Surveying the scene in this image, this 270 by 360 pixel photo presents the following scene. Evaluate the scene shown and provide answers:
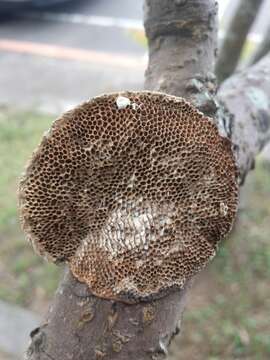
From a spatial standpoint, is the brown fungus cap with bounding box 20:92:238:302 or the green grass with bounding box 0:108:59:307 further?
the green grass with bounding box 0:108:59:307

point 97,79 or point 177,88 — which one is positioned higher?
point 177,88

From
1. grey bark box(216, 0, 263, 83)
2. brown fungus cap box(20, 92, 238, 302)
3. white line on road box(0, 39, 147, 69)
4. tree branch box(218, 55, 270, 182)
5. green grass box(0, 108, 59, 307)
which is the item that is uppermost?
brown fungus cap box(20, 92, 238, 302)

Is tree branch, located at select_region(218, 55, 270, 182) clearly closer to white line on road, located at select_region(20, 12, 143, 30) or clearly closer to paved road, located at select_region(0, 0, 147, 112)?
paved road, located at select_region(0, 0, 147, 112)

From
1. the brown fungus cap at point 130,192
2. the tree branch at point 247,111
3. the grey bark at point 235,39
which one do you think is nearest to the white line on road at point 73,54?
the grey bark at point 235,39

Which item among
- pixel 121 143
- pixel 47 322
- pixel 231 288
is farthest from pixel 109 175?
pixel 231 288

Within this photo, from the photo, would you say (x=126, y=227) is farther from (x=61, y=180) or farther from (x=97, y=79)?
(x=97, y=79)

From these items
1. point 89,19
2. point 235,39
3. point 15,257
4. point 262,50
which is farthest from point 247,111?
point 89,19

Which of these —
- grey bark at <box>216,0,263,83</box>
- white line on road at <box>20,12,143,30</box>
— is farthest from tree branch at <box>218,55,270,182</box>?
white line on road at <box>20,12,143,30</box>
